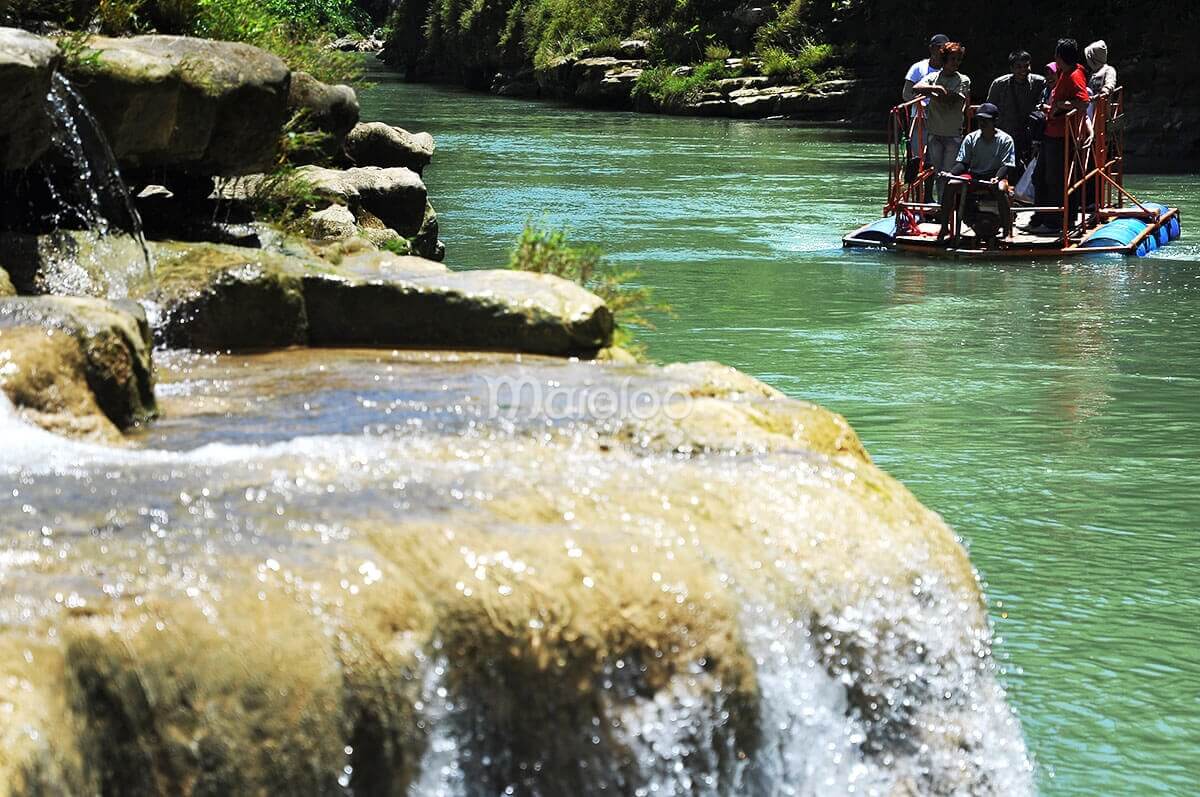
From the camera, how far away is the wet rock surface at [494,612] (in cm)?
407

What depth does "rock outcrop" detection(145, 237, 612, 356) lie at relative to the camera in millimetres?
7715

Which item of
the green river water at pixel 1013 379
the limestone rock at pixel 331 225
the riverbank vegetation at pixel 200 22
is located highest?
the riverbank vegetation at pixel 200 22

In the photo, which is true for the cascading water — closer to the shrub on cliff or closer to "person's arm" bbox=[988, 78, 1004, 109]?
the shrub on cliff

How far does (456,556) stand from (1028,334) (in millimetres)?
10368

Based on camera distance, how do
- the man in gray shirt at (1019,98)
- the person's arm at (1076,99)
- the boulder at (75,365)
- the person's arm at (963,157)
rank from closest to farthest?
1. the boulder at (75,365)
2. the person's arm at (963,157)
3. the person's arm at (1076,99)
4. the man in gray shirt at (1019,98)

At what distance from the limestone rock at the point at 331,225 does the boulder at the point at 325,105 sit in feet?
1.99

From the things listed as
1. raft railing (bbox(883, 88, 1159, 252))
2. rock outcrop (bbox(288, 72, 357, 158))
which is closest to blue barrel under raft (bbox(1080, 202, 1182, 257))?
raft railing (bbox(883, 88, 1159, 252))

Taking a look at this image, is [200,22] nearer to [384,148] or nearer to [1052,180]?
Result: [384,148]

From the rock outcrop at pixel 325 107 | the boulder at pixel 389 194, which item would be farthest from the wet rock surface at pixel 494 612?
the boulder at pixel 389 194

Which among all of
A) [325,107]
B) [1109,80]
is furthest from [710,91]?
[325,107]

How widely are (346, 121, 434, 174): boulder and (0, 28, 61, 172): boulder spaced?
7.25 m

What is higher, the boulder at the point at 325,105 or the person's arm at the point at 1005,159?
the boulder at the point at 325,105

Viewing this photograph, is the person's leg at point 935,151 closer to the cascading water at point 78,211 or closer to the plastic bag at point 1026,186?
the plastic bag at point 1026,186

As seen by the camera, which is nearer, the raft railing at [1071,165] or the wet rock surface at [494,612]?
the wet rock surface at [494,612]
